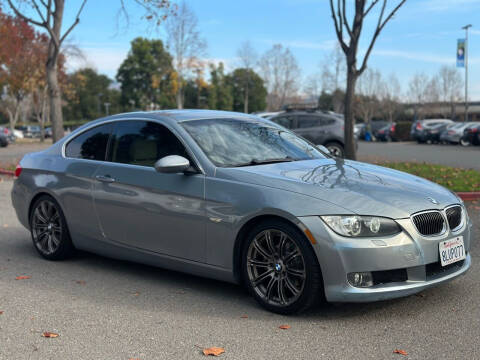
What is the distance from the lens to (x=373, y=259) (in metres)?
4.09

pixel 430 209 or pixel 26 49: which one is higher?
pixel 26 49

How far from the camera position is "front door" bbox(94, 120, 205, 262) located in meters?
4.92

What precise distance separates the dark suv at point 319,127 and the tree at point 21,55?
26.4 metres

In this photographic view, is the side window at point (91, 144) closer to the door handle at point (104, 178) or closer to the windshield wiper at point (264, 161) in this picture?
the door handle at point (104, 178)

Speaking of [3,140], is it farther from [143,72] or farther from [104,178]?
[143,72]

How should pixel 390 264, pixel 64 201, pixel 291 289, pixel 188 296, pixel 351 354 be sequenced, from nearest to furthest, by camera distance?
pixel 351 354, pixel 390 264, pixel 291 289, pixel 188 296, pixel 64 201

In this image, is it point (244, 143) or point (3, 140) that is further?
point (3, 140)

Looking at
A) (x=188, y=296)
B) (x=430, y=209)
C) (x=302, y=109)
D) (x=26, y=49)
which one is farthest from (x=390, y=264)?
(x=26, y=49)

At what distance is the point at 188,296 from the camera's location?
5.02 m

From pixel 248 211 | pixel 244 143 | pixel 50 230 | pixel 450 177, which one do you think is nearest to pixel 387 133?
pixel 450 177

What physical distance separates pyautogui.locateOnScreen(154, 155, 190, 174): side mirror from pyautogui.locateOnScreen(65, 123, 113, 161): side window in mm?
1164

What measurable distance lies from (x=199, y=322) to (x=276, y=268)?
2.28ft

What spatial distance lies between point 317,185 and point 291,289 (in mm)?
793

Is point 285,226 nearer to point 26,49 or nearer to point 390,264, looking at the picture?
point 390,264
